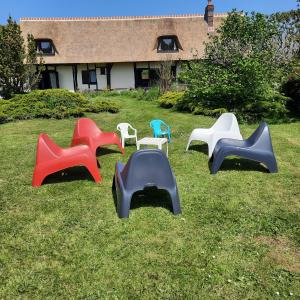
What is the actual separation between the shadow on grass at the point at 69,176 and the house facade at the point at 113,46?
1918 centimetres

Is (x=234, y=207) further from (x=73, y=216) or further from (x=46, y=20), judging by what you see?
(x=46, y=20)

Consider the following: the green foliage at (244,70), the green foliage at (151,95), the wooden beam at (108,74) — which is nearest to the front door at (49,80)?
the wooden beam at (108,74)

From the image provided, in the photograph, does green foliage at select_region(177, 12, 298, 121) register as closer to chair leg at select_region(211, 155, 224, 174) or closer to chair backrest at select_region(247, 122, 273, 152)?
chair backrest at select_region(247, 122, 273, 152)

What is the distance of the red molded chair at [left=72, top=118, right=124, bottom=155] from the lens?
7316 millimetres

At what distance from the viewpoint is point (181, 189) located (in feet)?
18.5

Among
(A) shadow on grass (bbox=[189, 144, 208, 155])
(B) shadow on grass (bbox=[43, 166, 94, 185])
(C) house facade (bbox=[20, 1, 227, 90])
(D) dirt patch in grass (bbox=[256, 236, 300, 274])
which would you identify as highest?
(C) house facade (bbox=[20, 1, 227, 90])

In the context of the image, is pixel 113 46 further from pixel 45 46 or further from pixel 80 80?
pixel 45 46

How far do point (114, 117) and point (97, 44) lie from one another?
13552 millimetres

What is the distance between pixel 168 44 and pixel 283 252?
23.9 metres

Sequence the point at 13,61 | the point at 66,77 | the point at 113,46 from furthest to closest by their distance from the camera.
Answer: the point at 66,77, the point at 113,46, the point at 13,61

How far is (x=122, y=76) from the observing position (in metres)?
25.9

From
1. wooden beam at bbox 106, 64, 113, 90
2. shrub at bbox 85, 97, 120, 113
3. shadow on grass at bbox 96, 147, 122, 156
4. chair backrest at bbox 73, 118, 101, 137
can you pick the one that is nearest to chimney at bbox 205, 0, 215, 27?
wooden beam at bbox 106, 64, 113, 90

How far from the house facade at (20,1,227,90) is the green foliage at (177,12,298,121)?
12.2m

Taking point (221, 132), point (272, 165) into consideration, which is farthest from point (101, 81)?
point (272, 165)
